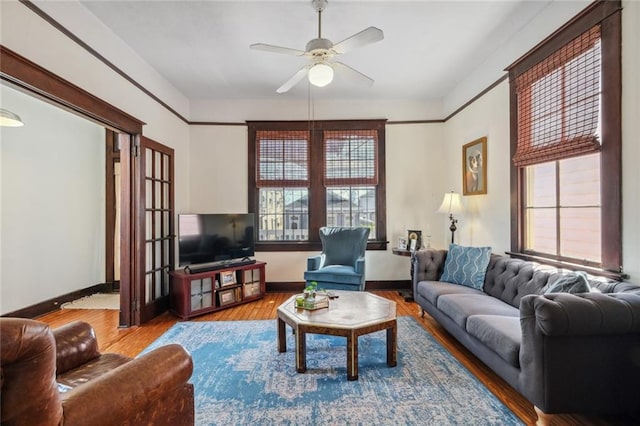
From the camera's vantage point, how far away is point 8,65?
73.7 inches

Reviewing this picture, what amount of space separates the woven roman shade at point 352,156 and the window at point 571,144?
206 cm

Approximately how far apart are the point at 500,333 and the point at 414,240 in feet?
8.16

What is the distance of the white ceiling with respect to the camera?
8.52 ft

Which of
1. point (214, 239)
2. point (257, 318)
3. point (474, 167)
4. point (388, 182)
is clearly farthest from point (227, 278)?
point (474, 167)

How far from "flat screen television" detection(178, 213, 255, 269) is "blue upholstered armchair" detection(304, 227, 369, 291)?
103cm

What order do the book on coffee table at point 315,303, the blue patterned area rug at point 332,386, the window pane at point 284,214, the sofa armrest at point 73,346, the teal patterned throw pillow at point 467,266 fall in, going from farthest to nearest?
the window pane at point 284,214, the teal patterned throw pillow at point 467,266, the book on coffee table at point 315,303, the blue patterned area rug at point 332,386, the sofa armrest at point 73,346

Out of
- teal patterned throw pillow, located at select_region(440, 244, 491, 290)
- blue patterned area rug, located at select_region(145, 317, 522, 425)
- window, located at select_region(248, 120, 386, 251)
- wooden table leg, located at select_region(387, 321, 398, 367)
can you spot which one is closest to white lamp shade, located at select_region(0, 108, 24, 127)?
blue patterned area rug, located at select_region(145, 317, 522, 425)

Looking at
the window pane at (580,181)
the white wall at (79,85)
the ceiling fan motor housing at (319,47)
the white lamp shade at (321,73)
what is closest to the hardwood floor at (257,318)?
the white wall at (79,85)

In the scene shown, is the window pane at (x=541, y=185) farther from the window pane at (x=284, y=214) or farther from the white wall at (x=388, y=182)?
the window pane at (x=284, y=214)

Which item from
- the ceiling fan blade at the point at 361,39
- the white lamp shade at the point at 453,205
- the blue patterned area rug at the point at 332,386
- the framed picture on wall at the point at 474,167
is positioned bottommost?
the blue patterned area rug at the point at 332,386

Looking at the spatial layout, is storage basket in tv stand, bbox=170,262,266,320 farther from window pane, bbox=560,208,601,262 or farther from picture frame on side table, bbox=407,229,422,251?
window pane, bbox=560,208,601,262

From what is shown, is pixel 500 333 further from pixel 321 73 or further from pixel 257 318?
pixel 257 318

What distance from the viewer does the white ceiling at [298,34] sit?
102 inches

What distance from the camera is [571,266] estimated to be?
2410 millimetres
